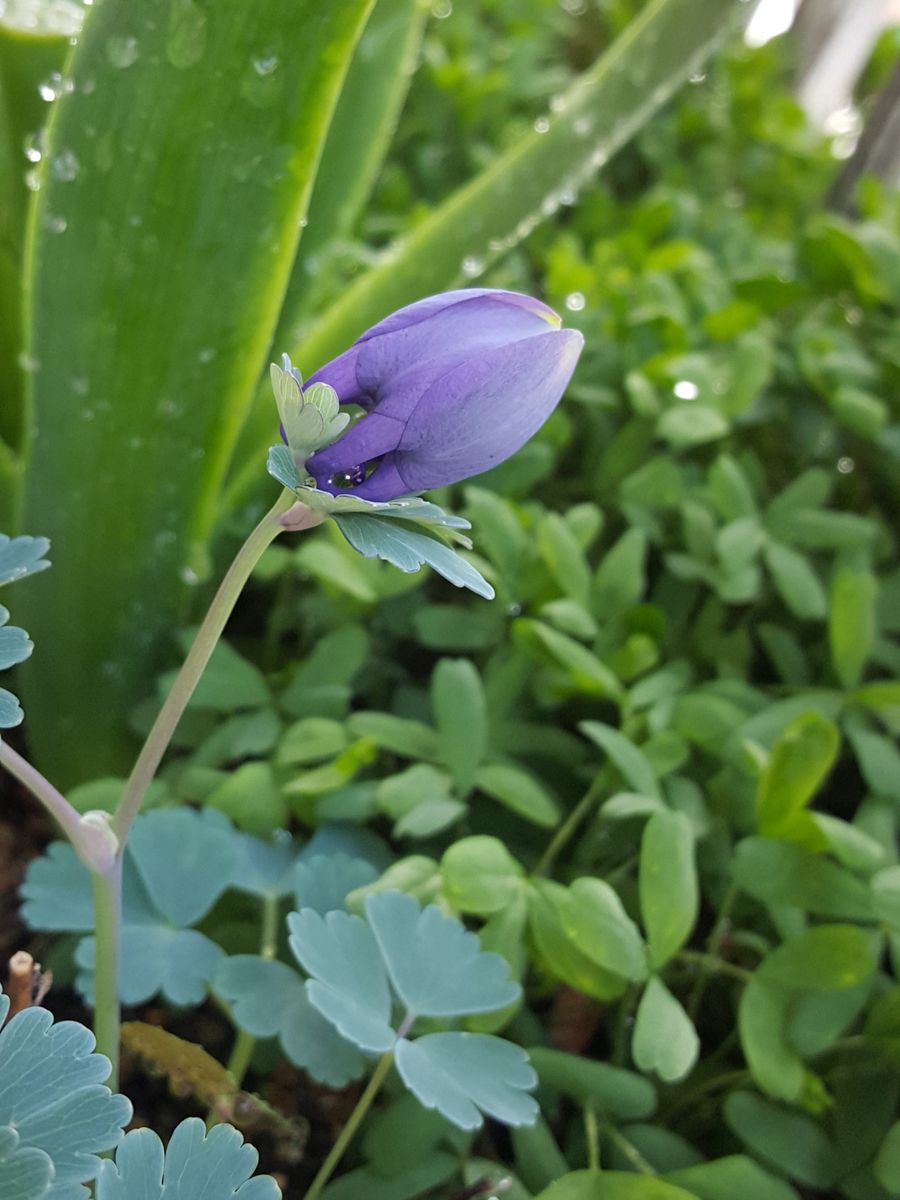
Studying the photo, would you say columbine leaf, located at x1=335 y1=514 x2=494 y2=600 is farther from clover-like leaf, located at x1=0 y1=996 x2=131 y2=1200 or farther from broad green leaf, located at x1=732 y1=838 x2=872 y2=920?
broad green leaf, located at x1=732 y1=838 x2=872 y2=920

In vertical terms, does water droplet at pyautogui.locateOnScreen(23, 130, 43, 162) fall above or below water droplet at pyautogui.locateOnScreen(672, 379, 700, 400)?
above

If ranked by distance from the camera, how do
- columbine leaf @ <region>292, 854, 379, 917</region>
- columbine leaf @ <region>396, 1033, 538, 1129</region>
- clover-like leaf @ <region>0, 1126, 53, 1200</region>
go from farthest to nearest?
columbine leaf @ <region>292, 854, 379, 917</region> → columbine leaf @ <region>396, 1033, 538, 1129</region> → clover-like leaf @ <region>0, 1126, 53, 1200</region>

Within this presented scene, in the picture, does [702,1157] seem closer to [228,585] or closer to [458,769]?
[458,769]

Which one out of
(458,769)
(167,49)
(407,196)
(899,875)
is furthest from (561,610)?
(407,196)

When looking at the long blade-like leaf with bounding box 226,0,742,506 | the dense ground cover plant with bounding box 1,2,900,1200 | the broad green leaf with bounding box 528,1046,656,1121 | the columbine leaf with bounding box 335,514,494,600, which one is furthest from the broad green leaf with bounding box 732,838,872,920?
the long blade-like leaf with bounding box 226,0,742,506

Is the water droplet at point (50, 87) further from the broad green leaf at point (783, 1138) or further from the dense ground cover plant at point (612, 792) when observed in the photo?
the broad green leaf at point (783, 1138)

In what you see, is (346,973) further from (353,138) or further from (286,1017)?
(353,138)

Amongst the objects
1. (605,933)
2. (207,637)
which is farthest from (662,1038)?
(207,637)
